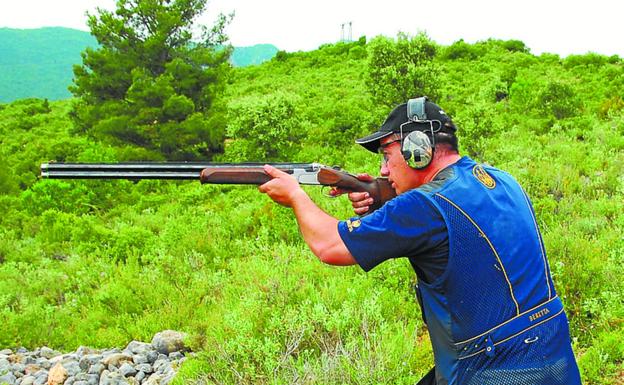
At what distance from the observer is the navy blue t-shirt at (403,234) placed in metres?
2.32

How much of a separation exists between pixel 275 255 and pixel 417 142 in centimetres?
503

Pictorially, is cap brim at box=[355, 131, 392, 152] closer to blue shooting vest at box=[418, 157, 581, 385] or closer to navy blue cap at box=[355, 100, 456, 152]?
navy blue cap at box=[355, 100, 456, 152]

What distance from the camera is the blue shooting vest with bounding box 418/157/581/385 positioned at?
2.35 meters

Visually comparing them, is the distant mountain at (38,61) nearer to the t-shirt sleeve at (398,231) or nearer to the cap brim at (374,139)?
the cap brim at (374,139)

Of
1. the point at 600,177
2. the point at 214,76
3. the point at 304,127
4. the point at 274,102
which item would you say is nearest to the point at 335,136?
the point at 304,127

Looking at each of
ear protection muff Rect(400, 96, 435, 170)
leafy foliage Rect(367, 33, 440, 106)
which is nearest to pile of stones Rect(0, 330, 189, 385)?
ear protection muff Rect(400, 96, 435, 170)

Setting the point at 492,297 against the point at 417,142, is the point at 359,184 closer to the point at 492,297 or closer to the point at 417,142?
the point at 417,142

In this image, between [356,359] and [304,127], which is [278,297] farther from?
[304,127]

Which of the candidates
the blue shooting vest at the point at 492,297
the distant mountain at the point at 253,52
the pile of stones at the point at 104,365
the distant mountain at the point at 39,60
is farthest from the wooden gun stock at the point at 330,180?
the distant mountain at the point at 253,52

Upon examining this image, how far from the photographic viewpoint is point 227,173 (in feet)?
11.6

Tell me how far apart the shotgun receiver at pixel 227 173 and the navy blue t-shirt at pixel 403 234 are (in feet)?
3.28

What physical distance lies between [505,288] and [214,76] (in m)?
18.3

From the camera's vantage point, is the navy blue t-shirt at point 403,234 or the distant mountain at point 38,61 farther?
the distant mountain at point 38,61

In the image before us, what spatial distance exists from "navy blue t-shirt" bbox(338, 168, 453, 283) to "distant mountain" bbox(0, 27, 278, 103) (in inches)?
2437
